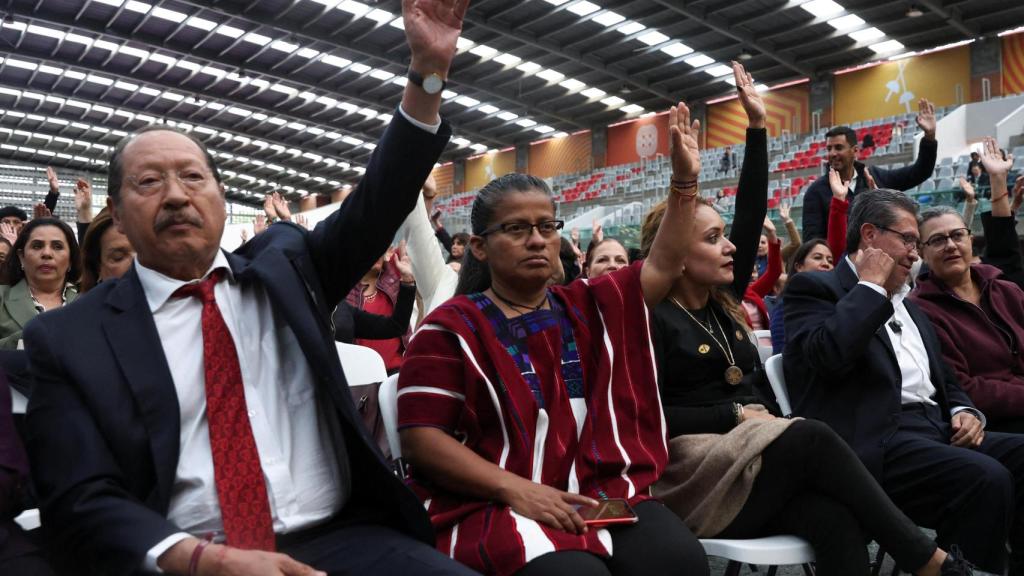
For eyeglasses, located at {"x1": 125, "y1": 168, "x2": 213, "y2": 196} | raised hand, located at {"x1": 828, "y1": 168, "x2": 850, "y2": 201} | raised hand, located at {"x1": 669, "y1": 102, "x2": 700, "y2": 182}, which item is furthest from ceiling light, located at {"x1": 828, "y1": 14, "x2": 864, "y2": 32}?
eyeglasses, located at {"x1": 125, "y1": 168, "x2": 213, "y2": 196}

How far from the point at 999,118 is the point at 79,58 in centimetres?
2292

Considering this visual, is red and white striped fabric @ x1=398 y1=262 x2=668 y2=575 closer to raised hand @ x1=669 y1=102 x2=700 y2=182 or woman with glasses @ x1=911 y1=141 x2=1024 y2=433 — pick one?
raised hand @ x1=669 y1=102 x2=700 y2=182

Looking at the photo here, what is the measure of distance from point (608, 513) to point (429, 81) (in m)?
0.97

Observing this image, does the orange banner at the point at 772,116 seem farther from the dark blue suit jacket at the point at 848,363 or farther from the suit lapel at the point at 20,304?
the suit lapel at the point at 20,304

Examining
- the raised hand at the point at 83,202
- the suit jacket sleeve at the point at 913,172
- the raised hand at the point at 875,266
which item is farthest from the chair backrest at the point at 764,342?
the raised hand at the point at 83,202

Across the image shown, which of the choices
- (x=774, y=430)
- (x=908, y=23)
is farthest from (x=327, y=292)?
(x=908, y=23)

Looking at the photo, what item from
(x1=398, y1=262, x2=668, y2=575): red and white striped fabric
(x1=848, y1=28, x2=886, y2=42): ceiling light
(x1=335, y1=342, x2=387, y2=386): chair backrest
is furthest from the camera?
(x1=848, y1=28, x2=886, y2=42): ceiling light

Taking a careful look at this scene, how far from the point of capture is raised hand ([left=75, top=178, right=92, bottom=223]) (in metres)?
3.97

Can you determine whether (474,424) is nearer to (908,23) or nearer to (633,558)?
(633,558)

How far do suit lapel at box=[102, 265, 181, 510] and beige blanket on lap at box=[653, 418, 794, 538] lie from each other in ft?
3.87

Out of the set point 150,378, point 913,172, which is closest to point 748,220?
point 150,378

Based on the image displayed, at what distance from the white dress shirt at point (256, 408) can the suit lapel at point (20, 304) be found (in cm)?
250

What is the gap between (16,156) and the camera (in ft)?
104

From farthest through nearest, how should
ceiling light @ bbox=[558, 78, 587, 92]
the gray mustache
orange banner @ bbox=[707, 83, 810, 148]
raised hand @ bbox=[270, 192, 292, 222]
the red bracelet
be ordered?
ceiling light @ bbox=[558, 78, 587, 92] < orange banner @ bbox=[707, 83, 810, 148] < raised hand @ bbox=[270, 192, 292, 222] < the gray mustache < the red bracelet
